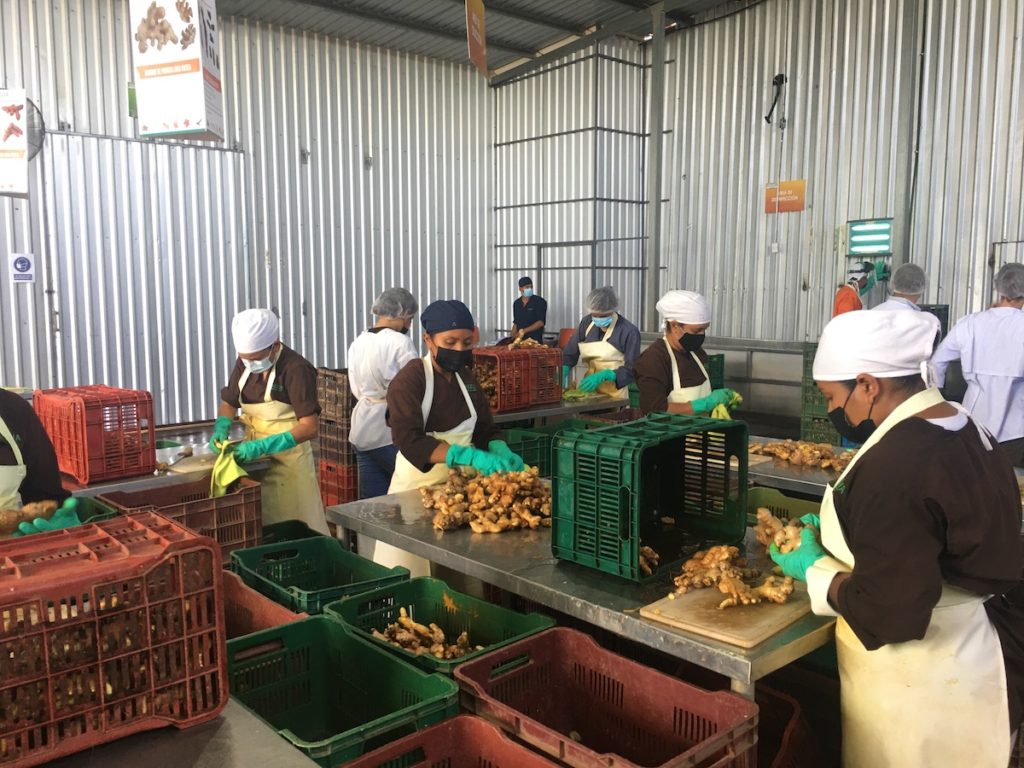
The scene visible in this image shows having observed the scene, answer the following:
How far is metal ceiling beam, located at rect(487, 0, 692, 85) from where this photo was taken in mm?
8781

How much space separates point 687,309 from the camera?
15.8 ft

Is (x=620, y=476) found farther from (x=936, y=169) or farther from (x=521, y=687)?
(x=936, y=169)

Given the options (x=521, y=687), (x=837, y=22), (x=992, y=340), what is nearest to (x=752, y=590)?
(x=521, y=687)

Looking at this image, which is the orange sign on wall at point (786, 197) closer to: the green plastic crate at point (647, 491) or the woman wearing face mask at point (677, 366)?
the woman wearing face mask at point (677, 366)

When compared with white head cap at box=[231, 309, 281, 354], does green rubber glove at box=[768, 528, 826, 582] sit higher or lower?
lower

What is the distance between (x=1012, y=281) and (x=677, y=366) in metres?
2.32

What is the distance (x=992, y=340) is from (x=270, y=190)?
7427 mm

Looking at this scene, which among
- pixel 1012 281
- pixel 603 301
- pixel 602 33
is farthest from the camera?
pixel 602 33

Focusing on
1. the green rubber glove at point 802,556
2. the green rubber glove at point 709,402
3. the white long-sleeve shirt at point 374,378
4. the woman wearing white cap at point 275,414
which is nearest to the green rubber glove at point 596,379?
the white long-sleeve shirt at point 374,378

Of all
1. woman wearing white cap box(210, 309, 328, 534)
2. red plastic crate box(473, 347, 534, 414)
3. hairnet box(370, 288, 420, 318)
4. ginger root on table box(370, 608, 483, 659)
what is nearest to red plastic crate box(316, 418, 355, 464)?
hairnet box(370, 288, 420, 318)

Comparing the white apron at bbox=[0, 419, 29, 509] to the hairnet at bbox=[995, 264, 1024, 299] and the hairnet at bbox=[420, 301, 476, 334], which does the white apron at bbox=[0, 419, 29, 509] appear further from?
the hairnet at bbox=[995, 264, 1024, 299]

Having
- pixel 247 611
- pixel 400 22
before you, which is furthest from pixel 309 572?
pixel 400 22

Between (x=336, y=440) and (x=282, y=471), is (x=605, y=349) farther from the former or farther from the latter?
(x=282, y=471)

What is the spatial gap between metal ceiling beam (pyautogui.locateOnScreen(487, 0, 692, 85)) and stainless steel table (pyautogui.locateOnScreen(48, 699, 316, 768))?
8626 mm
